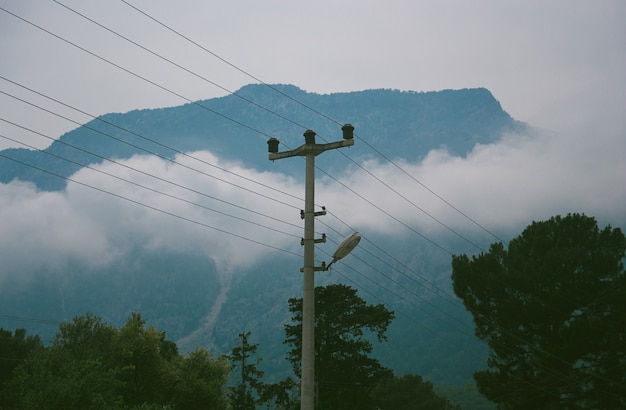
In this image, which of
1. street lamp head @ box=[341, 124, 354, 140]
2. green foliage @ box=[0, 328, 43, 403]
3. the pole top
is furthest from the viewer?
green foliage @ box=[0, 328, 43, 403]

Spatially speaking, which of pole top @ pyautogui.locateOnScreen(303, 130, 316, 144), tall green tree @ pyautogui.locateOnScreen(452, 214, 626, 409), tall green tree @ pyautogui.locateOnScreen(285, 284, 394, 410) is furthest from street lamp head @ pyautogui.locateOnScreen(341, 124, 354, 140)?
tall green tree @ pyautogui.locateOnScreen(285, 284, 394, 410)

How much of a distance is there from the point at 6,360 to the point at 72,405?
36856 mm

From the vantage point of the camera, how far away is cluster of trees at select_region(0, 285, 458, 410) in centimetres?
3294

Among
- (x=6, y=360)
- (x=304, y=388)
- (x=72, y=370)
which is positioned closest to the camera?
(x=304, y=388)

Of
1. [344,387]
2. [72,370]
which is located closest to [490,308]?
[344,387]

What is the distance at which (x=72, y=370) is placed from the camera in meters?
32.9

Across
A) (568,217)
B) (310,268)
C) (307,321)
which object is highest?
(568,217)

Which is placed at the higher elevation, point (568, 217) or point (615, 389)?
point (568, 217)

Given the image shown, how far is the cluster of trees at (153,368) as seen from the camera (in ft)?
108

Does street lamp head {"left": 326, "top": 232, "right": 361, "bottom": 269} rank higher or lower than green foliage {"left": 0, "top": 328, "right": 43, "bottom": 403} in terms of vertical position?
lower

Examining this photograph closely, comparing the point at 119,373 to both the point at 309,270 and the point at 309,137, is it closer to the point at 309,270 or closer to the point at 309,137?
the point at 309,270

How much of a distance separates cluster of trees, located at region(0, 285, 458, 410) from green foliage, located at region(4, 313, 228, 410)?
0.05 metres

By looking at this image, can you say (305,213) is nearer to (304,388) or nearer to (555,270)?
(304,388)

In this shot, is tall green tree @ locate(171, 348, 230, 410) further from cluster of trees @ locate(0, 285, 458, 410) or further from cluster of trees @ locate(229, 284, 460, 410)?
cluster of trees @ locate(229, 284, 460, 410)
